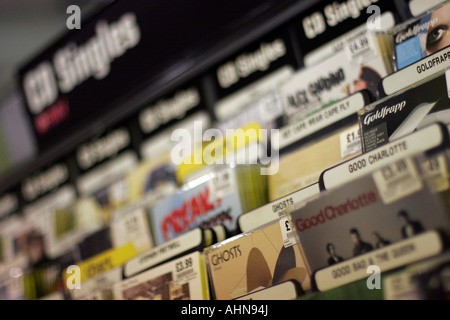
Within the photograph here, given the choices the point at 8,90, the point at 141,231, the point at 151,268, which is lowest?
the point at 151,268

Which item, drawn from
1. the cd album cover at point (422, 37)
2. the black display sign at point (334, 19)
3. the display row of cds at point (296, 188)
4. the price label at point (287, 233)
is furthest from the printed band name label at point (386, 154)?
the black display sign at point (334, 19)

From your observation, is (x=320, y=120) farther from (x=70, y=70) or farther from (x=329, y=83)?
(x=70, y=70)

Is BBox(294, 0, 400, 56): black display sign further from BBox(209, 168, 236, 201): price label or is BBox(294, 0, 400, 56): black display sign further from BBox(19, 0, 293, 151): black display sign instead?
BBox(209, 168, 236, 201): price label

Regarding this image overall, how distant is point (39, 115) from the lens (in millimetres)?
2750

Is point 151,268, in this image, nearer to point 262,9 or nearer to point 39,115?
point 262,9

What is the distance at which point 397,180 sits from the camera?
0.84 metres

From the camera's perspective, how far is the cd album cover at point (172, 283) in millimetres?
1206

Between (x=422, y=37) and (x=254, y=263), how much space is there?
26.3 inches

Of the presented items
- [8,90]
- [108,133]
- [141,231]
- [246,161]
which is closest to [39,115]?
[108,133]

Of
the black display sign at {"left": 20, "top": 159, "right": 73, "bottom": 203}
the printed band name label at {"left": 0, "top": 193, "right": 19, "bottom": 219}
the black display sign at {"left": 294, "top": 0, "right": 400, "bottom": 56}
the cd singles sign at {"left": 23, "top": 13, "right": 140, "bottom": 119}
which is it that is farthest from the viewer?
the printed band name label at {"left": 0, "top": 193, "right": 19, "bottom": 219}

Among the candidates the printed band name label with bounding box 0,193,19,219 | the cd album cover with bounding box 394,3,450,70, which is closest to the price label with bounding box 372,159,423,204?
the cd album cover with bounding box 394,3,450,70

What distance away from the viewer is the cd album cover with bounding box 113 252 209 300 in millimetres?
1206

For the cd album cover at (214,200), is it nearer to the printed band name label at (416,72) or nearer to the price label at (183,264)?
the price label at (183,264)
